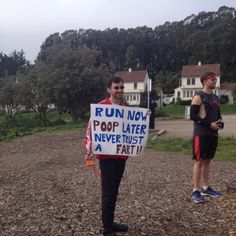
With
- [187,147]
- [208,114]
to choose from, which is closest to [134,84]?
[187,147]

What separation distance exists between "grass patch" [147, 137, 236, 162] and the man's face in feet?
25.1

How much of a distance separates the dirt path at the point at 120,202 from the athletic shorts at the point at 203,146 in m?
0.71

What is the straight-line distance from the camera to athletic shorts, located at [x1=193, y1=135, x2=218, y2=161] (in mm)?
6996

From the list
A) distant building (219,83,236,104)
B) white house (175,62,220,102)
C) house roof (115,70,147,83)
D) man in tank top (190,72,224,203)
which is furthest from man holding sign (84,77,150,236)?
house roof (115,70,147,83)

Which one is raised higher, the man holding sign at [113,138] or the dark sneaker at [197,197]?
the man holding sign at [113,138]

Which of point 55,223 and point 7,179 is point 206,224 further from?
point 7,179

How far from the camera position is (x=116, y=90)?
540 centimetres

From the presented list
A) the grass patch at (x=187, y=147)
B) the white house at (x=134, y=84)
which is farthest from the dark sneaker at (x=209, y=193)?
the white house at (x=134, y=84)

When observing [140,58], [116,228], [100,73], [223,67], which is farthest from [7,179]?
[140,58]

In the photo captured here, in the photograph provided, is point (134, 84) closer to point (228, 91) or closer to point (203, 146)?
point (228, 91)

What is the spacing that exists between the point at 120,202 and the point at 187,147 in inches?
344

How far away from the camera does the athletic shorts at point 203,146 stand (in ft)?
23.0

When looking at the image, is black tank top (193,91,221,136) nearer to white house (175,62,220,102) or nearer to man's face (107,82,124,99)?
man's face (107,82,124,99)

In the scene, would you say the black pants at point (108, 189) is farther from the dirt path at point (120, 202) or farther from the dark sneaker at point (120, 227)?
the dirt path at point (120, 202)
